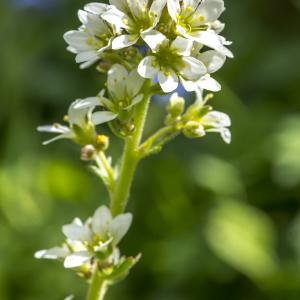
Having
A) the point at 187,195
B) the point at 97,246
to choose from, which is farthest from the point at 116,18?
the point at 187,195

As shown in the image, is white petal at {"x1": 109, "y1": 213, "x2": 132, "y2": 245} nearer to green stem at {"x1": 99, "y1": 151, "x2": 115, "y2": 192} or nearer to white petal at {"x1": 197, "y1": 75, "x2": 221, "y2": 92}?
green stem at {"x1": 99, "y1": 151, "x2": 115, "y2": 192}

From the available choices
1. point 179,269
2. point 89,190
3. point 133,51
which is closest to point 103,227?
point 133,51

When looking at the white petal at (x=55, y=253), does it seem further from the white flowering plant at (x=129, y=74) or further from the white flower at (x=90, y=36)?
the white flower at (x=90, y=36)

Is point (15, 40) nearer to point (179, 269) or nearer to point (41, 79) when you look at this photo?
point (41, 79)

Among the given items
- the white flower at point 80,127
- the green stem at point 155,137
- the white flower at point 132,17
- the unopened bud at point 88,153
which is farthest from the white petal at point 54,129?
the white flower at point 132,17

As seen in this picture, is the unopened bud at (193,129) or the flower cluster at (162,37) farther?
the unopened bud at (193,129)

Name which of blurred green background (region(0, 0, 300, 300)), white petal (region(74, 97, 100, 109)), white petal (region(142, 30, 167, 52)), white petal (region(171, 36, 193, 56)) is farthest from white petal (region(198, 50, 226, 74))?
blurred green background (region(0, 0, 300, 300))

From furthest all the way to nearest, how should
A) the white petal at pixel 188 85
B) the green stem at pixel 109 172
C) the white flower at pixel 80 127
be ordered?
the white flower at pixel 80 127 → the green stem at pixel 109 172 → the white petal at pixel 188 85

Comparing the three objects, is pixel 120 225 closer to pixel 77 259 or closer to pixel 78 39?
pixel 77 259
